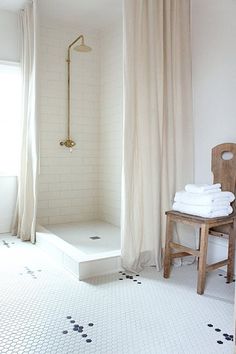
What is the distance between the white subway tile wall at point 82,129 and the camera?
3760 millimetres

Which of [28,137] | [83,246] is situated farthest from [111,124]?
[83,246]

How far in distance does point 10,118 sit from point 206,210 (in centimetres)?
248

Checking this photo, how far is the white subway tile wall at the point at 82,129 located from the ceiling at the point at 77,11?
0.15 m

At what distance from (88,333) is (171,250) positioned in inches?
40.8

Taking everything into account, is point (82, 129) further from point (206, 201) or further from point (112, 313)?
point (112, 313)

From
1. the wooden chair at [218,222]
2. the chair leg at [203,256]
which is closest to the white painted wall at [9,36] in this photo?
the wooden chair at [218,222]

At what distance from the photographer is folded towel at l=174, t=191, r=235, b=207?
227cm

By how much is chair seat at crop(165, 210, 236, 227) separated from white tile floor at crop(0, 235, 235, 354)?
0.47m

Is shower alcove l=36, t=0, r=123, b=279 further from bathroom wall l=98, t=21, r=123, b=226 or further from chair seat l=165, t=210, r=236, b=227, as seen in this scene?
chair seat l=165, t=210, r=236, b=227

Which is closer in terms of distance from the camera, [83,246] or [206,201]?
[206,201]

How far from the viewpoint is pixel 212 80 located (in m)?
2.68

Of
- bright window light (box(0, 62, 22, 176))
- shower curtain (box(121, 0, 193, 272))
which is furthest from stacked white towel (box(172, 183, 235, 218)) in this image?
bright window light (box(0, 62, 22, 176))

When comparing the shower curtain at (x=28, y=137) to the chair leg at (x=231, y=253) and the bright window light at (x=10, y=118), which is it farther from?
the chair leg at (x=231, y=253)

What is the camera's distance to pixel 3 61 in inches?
138
